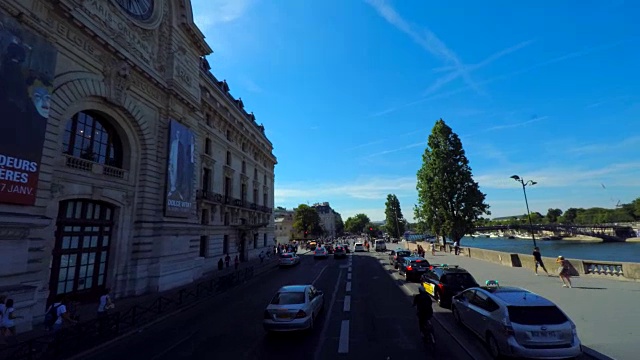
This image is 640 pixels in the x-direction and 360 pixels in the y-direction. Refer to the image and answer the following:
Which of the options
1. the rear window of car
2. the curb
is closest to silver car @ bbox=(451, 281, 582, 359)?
the rear window of car

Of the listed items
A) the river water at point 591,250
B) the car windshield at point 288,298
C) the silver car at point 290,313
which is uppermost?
the car windshield at point 288,298

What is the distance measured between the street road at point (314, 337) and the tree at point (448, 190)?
27349 millimetres

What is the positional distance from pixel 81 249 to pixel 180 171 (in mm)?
8551

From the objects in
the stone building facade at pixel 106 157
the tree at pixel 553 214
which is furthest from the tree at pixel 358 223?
the stone building facade at pixel 106 157

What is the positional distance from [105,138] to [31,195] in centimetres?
745

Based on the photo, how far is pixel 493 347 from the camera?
27.7 ft

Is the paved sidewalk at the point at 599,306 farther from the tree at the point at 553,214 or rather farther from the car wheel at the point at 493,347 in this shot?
the tree at the point at 553,214

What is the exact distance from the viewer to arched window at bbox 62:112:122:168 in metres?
17.1

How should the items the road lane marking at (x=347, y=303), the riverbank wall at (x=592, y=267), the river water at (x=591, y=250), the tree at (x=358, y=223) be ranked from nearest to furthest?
1. the road lane marking at (x=347, y=303)
2. the riverbank wall at (x=592, y=267)
3. the river water at (x=591, y=250)
4. the tree at (x=358, y=223)

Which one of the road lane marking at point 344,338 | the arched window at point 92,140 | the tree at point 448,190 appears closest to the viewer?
the road lane marking at point 344,338

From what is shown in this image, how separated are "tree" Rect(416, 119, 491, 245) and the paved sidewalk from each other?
64.6 feet

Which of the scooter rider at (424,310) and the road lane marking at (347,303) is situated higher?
the scooter rider at (424,310)

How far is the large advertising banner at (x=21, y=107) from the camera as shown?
12.2 meters

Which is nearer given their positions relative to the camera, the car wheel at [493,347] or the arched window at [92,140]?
the car wheel at [493,347]
